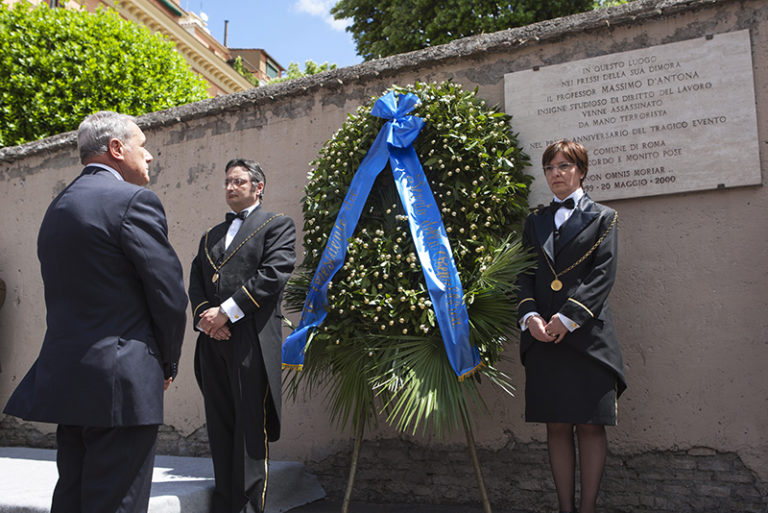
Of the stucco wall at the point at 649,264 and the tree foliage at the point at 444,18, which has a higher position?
the tree foliage at the point at 444,18

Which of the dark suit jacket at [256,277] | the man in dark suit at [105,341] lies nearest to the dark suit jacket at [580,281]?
the dark suit jacket at [256,277]

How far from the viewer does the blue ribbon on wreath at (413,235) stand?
10.7 ft

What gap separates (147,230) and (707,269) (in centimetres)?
294

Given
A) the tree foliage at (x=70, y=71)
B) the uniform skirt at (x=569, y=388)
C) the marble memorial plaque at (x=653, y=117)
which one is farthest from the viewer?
the tree foliage at (x=70, y=71)

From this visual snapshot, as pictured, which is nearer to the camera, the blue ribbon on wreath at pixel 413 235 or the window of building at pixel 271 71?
the blue ribbon on wreath at pixel 413 235

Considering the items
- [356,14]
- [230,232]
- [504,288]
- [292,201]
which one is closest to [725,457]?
[504,288]

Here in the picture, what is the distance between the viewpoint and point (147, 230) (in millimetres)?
2455

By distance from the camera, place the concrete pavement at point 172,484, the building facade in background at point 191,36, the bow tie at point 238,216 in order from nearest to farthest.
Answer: the concrete pavement at point 172,484 < the bow tie at point 238,216 < the building facade in background at point 191,36

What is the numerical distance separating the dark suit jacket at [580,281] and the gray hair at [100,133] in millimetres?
1996

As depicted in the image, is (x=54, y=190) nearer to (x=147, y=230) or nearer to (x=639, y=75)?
(x=147, y=230)

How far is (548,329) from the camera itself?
300cm

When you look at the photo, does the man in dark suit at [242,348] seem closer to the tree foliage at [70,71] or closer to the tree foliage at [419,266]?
the tree foliage at [419,266]

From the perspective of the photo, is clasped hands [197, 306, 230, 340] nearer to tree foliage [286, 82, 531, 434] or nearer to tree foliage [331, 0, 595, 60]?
tree foliage [286, 82, 531, 434]

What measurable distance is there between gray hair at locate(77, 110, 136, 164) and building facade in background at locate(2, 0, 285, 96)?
20575mm
